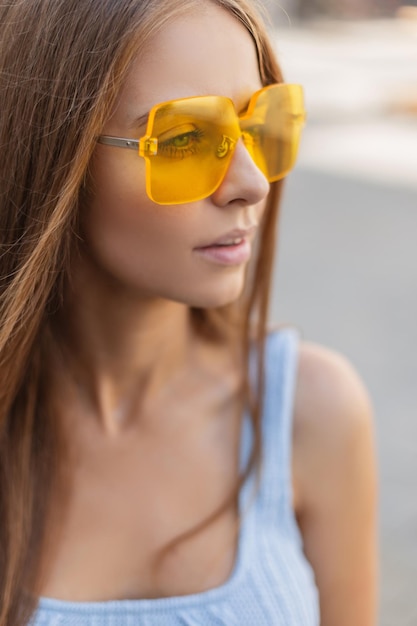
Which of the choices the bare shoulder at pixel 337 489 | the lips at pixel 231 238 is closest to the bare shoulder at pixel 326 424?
the bare shoulder at pixel 337 489

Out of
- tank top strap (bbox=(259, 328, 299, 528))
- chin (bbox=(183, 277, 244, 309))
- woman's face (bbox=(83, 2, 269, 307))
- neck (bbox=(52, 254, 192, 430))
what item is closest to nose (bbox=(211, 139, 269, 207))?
woman's face (bbox=(83, 2, 269, 307))

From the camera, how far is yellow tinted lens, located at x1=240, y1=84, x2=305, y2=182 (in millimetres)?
1458

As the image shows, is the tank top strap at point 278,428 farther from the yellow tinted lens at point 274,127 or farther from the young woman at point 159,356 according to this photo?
the yellow tinted lens at point 274,127

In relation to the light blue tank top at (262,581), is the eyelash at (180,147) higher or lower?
higher

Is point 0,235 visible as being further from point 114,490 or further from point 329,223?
point 329,223

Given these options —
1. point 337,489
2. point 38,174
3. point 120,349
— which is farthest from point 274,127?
point 337,489

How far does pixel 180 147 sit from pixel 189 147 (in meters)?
0.02

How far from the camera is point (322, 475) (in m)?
1.66

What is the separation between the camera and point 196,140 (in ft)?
4.66

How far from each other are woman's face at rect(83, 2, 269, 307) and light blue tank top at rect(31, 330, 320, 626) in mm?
296

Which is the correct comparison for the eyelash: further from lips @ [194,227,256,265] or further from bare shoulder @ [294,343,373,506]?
bare shoulder @ [294,343,373,506]

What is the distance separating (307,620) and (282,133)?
81 cm

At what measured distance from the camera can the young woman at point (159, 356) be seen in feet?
4.52

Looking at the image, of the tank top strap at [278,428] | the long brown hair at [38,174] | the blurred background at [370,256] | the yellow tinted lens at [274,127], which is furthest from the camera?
the blurred background at [370,256]
